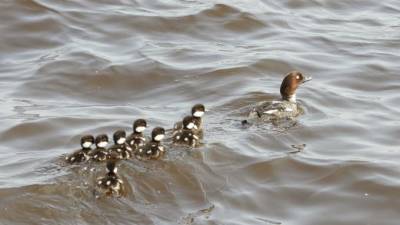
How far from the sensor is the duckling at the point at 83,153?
762 cm

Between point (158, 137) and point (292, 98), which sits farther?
point (292, 98)

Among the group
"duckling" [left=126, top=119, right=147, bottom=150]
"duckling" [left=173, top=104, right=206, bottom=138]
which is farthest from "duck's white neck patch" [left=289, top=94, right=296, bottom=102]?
"duckling" [left=126, top=119, right=147, bottom=150]

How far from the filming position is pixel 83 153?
25.1ft

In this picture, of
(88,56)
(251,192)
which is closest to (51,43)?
(88,56)

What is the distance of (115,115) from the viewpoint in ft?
30.3

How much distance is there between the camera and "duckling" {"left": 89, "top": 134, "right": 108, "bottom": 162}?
7633mm

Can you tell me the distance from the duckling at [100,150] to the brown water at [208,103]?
22 centimetres

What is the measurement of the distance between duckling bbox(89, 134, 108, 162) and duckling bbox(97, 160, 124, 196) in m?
0.41

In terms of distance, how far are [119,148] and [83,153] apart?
0.32 meters

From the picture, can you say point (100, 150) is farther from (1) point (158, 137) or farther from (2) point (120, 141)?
(1) point (158, 137)

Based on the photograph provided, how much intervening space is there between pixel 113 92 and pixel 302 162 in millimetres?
2477

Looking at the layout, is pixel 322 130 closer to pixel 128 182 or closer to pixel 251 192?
pixel 251 192

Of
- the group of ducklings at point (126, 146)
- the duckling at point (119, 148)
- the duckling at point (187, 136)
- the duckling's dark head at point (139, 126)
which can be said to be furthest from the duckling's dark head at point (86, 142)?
the duckling at point (187, 136)

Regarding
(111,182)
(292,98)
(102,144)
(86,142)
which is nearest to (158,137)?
(102,144)
